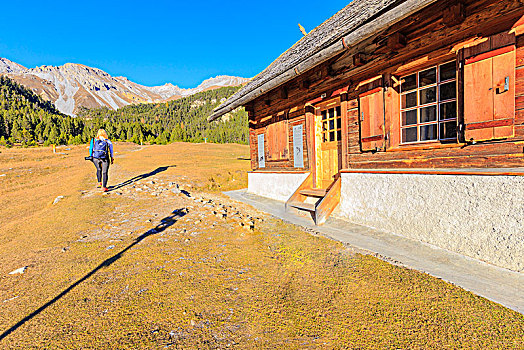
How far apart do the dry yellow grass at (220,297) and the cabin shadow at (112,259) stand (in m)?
0.02

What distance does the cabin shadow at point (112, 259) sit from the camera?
2367 millimetres

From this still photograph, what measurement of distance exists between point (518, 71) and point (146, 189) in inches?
407

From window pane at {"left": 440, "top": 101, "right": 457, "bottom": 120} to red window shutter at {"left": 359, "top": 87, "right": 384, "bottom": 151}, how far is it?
1033 millimetres

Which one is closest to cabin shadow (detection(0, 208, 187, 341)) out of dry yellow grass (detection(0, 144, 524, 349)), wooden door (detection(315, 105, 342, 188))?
dry yellow grass (detection(0, 144, 524, 349))

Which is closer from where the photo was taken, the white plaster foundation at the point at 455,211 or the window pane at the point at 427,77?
the white plaster foundation at the point at 455,211

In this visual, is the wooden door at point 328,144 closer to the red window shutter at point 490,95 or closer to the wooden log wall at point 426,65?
the wooden log wall at point 426,65

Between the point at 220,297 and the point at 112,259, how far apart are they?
84.0 inches

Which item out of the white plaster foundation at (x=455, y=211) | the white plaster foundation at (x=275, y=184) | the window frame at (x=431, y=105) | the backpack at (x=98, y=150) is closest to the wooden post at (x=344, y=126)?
the white plaster foundation at (x=455, y=211)

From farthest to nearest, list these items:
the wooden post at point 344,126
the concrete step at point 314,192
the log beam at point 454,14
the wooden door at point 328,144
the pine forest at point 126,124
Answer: the pine forest at point 126,124, the wooden door at point 328,144, the concrete step at point 314,192, the wooden post at point 344,126, the log beam at point 454,14

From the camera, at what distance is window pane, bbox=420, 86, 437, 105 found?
15.1 ft

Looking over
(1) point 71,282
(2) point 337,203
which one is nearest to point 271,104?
(2) point 337,203

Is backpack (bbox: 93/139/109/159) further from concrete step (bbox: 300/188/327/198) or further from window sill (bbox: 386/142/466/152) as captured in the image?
window sill (bbox: 386/142/466/152)

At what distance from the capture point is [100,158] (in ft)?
28.3

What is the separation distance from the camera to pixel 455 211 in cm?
389
